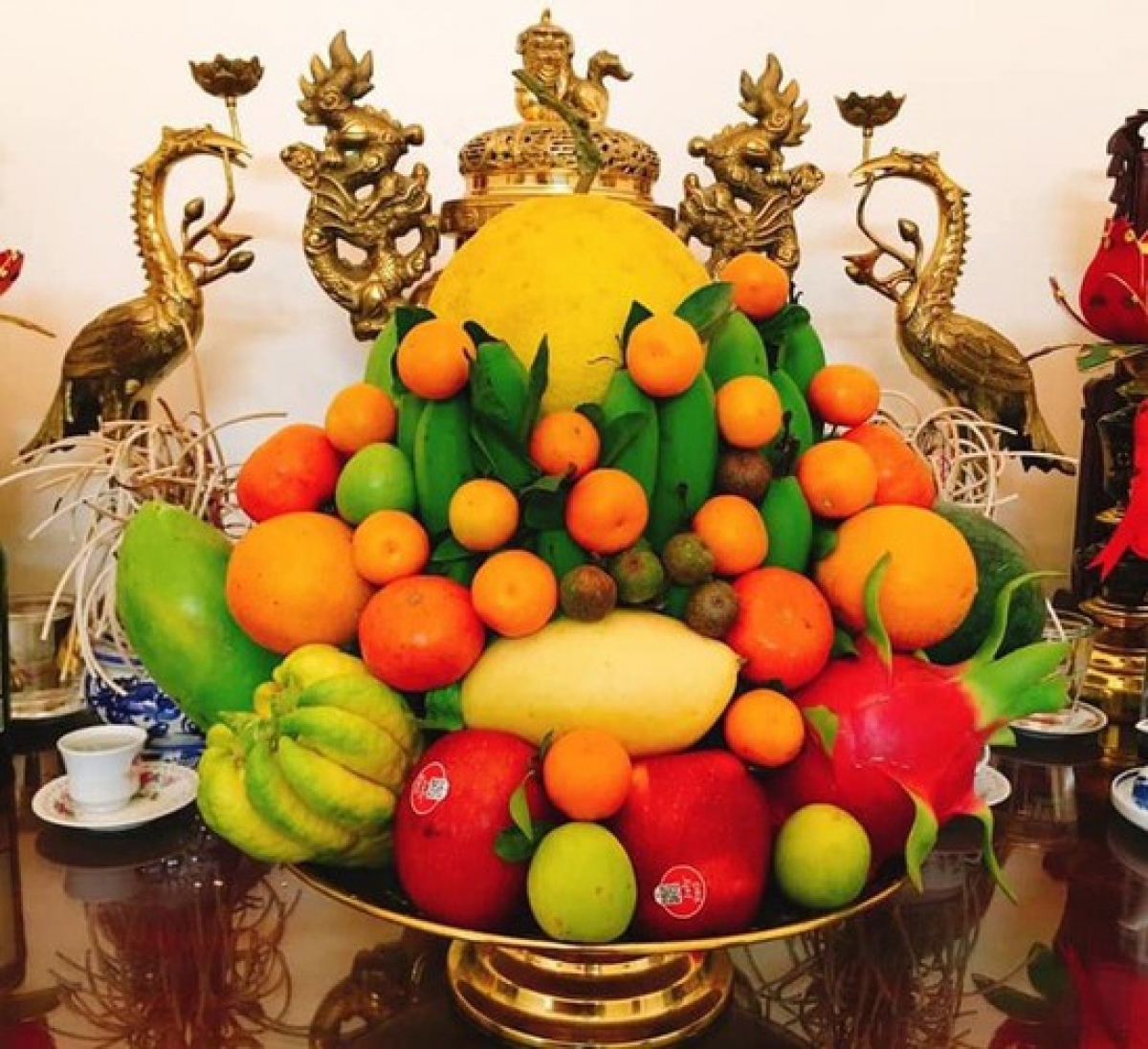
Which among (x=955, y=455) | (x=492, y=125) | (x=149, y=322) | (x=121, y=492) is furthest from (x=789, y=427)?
(x=492, y=125)

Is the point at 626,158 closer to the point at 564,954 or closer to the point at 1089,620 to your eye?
the point at 1089,620

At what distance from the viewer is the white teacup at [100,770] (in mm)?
750

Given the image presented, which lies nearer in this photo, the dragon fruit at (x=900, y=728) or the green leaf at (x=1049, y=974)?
the dragon fruit at (x=900, y=728)

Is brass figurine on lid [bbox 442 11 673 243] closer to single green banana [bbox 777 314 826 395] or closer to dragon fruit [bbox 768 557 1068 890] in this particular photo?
single green banana [bbox 777 314 826 395]

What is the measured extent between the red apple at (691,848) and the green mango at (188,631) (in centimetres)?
18

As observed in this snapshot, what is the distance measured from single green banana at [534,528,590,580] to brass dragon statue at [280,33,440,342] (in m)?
0.55

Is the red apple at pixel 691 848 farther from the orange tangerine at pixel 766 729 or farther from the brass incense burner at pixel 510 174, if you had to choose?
the brass incense burner at pixel 510 174

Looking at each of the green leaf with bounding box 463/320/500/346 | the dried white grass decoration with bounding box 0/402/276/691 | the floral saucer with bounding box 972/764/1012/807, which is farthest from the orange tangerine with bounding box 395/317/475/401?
the floral saucer with bounding box 972/764/1012/807

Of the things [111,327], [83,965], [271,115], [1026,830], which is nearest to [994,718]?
[1026,830]

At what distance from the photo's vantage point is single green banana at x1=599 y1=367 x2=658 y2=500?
0.50 m

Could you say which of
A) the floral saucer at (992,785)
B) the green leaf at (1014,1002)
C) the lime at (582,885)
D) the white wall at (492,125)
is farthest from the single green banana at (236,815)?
the white wall at (492,125)

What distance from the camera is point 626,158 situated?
38.8 inches

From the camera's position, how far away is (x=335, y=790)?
0.48 meters

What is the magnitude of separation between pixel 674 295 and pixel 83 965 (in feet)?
1.35
